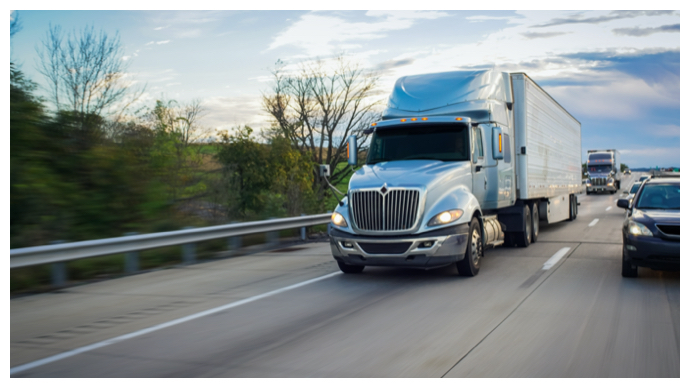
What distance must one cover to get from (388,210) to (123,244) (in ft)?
15.7

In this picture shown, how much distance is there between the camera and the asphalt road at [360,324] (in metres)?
5.24

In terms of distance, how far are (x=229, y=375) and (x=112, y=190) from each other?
28.1ft

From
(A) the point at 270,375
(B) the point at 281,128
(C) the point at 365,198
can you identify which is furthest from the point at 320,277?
(B) the point at 281,128

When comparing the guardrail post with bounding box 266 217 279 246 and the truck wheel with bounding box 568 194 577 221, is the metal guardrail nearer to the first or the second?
the guardrail post with bounding box 266 217 279 246

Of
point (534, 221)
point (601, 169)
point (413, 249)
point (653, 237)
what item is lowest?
point (534, 221)

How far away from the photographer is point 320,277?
10164 millimetres

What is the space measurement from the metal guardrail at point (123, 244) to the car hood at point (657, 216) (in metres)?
8.00

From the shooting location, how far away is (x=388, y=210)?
9.45 meters

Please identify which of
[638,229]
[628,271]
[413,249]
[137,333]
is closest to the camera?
[137,333]

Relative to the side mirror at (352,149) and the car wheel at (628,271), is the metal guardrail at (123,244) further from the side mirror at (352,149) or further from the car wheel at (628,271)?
the car wheel at (628,271)

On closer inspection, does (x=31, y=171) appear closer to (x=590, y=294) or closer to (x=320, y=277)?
(x=320, y=277)

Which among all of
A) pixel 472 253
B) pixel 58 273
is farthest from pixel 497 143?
pixel 58 273

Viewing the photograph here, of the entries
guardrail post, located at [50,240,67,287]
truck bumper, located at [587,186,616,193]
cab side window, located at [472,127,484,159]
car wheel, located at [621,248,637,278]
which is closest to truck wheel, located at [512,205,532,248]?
cab side window, located at [472,127,484,159]

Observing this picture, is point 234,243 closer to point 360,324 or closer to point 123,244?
point 123,244
